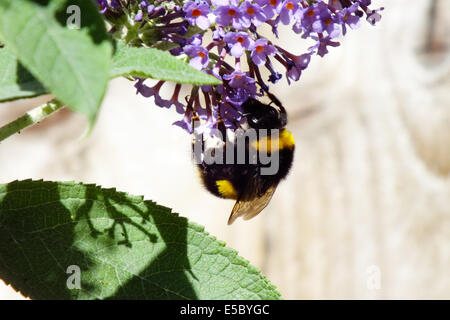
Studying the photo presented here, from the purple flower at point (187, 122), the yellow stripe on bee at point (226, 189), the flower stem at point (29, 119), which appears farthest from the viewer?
the yellow stripe on bee at point (226, 189)

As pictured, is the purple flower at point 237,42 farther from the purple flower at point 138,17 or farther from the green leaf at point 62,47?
the green leaf at point 62,47

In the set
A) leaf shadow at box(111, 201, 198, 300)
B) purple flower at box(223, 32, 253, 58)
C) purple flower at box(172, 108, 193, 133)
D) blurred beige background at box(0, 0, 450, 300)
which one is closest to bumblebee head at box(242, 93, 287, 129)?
purple flower at box(172, 108, 193, 133)

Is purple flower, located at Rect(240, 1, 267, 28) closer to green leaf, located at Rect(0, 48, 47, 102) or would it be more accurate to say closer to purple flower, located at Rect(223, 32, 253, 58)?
purple flower, located at Rect(223, 32, 253, 58)

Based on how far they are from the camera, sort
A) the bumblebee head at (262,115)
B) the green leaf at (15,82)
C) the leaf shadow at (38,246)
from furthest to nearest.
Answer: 1. the bumblebee head at (262,115)
2. the leaf shadow at (38,246)
3. the green leaf at (15,82)

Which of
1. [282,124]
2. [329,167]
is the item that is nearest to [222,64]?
[282,124]

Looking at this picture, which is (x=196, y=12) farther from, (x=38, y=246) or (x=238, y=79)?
(x=38, y=246)

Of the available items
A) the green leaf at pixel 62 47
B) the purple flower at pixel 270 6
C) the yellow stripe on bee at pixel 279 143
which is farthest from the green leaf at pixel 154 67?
the yellow stripe on bee at pixel 279 143
